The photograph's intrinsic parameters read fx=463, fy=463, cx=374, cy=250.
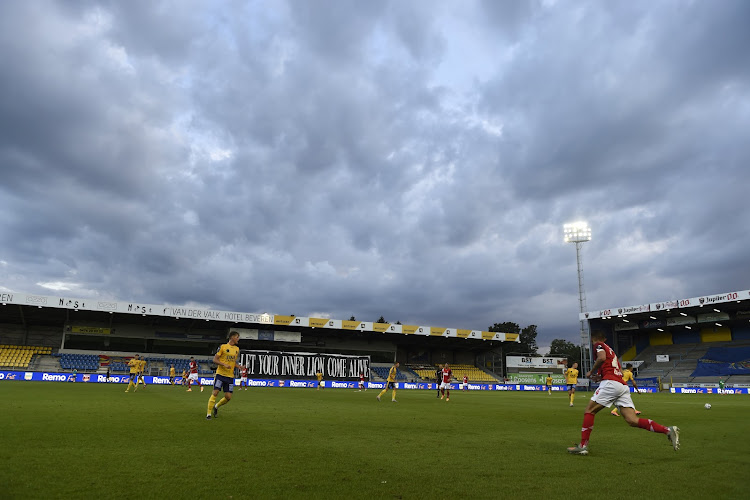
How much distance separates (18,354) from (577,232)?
236 feet

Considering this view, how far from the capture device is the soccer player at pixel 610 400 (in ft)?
24.5

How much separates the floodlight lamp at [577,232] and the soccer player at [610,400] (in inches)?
2594

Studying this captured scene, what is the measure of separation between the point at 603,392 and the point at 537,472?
2497 mm

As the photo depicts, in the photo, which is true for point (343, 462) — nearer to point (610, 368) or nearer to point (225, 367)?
point (610, 368)

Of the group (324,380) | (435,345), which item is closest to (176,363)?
(324,380)

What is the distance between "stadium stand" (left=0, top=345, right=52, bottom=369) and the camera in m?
46.1

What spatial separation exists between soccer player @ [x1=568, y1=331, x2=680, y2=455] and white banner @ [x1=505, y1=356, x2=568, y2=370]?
5803cm

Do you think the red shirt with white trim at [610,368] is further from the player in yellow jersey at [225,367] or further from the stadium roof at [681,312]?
the stadium roof at [681,312]

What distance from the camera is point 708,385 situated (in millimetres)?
49000

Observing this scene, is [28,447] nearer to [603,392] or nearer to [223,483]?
[223,483]

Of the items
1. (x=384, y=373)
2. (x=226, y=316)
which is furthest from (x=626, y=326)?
(x=226, y=316)

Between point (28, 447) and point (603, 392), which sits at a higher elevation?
point (603, 392)

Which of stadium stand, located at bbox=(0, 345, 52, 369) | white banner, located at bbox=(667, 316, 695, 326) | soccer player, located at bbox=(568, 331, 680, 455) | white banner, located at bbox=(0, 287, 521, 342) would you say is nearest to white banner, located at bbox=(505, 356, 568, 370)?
white banner, located at bbox=(0, 287, 521, 342)

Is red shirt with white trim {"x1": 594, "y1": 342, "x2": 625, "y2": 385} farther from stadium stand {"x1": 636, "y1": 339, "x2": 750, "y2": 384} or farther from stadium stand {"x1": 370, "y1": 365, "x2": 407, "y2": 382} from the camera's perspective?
stadium stand {"x1": 636, "y1": 339, "x2": 750, "y2": 384}
